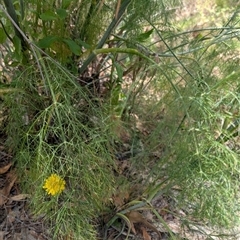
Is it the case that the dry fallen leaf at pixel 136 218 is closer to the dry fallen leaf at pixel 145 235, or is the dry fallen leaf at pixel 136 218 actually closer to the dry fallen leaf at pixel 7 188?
the dry fallen leaf at pixel 145 235

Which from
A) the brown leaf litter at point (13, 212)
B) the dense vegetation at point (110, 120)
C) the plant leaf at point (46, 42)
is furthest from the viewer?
the brown leaf litter at point (13, 212)

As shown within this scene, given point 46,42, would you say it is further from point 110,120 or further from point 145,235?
point 145,235

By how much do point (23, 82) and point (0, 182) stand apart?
458 millimetres

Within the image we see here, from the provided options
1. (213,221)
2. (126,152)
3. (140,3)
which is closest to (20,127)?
(126,152)

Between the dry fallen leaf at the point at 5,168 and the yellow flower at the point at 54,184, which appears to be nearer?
the yellow flower at the point at 54,184

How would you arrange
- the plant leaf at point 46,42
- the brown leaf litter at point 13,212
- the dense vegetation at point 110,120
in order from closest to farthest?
the dense vegetation at point 110,120 → the plant leaf at point 46,42 → the brown leaf litter at point 13,212

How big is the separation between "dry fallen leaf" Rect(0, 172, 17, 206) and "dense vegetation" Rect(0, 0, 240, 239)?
145mm

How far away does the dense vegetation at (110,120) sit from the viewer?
4.16ft

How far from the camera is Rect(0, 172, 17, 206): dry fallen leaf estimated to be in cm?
164

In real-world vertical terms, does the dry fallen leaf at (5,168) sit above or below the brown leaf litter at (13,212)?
above

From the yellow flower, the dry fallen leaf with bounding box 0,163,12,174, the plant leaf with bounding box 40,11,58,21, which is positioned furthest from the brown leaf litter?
the plant leaf with bounding box 40,11,58,21

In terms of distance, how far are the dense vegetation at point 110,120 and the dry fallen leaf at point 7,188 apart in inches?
5.7

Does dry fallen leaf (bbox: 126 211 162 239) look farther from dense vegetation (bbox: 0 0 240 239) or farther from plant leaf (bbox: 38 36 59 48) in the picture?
plant leaf (bbox: 38 36 59 48)

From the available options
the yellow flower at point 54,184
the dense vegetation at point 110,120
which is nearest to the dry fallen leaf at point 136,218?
the dense vegetation at point 110,120
